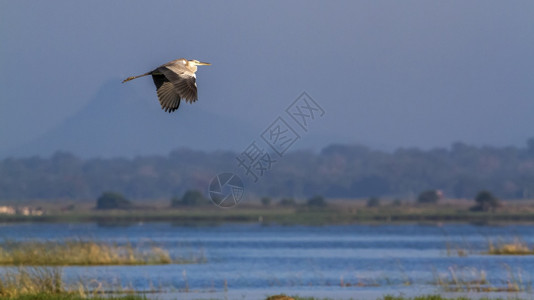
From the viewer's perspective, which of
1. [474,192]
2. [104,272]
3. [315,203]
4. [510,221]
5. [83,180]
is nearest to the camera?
[104,272]

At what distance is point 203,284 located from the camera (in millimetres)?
30594

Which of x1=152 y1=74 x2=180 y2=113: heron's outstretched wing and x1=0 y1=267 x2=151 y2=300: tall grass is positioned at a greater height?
x1=152 y1=74 x2=180 y2=113: heron's outstretched wing

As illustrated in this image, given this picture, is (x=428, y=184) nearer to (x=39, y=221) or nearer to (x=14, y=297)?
(x=39, y=221)

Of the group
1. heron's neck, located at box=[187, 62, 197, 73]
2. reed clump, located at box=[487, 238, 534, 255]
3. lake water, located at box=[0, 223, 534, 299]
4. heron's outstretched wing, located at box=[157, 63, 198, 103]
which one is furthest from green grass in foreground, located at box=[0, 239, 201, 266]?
heron's outstretched wing, located at box=[157, 63, 198, 103]

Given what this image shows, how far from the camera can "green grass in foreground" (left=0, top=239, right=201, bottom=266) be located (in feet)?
106

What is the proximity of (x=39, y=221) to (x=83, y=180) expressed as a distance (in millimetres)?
94414

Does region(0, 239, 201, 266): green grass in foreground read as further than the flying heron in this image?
Yes

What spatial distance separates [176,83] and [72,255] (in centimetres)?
2090

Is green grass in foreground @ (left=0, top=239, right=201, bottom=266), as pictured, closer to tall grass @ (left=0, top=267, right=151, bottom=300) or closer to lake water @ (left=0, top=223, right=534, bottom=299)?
lake water @ (left=0, top=223, right=534, bottom=299)

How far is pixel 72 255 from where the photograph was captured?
35344 mm

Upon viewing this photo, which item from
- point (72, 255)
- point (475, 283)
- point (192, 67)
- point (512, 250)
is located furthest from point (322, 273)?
point (192, 67)

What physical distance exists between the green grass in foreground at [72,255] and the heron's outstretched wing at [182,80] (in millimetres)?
16711

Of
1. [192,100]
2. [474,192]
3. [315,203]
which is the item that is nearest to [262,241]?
[192,100]

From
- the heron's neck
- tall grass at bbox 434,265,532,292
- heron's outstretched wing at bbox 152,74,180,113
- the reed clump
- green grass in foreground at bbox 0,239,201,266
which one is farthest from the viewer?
the reed clump
